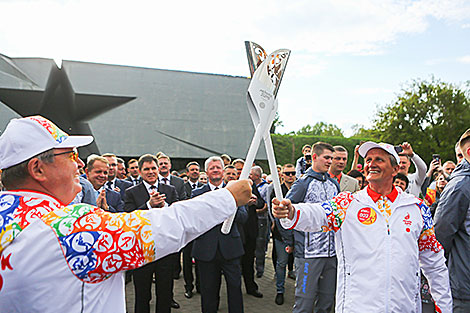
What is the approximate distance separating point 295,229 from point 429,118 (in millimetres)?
27638

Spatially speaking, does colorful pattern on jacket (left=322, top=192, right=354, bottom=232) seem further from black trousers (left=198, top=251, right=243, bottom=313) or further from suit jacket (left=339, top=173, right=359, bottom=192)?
suit jacket (left=339, top=173, right=359, bottom=192)

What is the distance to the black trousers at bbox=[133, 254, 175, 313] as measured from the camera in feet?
16.1

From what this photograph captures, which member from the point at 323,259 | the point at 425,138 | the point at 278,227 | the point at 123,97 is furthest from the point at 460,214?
the point at 425,138

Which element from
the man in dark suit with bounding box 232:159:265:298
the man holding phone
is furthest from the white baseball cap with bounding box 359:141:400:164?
the man in dark suit with bounding box 232:159:265:298

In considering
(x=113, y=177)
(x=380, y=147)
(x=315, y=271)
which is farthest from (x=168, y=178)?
(x=380, y=147)

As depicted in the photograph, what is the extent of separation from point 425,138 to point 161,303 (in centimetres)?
2554

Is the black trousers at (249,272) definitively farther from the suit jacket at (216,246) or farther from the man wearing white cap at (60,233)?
the man wearing white cap at (60,233)

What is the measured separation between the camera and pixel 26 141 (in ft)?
4.93

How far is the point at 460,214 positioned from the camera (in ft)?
10.0

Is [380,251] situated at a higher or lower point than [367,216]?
lower

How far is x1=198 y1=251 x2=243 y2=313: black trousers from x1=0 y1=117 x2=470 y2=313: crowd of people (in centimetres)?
1

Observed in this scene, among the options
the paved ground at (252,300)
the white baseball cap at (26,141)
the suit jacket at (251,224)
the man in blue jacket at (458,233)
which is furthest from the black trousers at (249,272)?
the white baseball cap at (26,141)

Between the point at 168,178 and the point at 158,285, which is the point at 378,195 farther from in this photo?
the point at 168,178

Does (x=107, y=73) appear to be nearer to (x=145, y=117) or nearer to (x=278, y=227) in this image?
(x=145, y=117)
